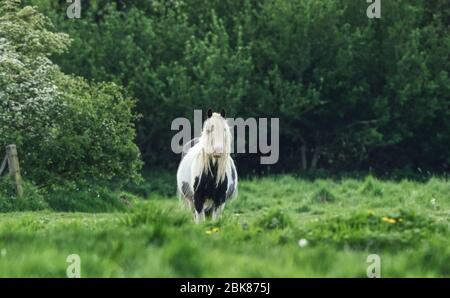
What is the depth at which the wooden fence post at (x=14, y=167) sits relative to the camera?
980 inches

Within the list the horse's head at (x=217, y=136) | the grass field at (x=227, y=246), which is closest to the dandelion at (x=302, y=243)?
the grass field at (x=227, y=246)

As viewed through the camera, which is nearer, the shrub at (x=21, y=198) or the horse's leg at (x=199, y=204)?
the horse's leg at (x=199, y=204)

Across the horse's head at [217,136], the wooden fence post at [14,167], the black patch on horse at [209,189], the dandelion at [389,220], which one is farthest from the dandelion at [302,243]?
the wooden fence post at [14,167]

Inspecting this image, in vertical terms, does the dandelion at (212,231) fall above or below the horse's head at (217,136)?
below

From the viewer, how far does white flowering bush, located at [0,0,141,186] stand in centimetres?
2656

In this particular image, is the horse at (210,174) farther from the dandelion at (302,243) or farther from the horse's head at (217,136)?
the dandelion at (302,243)

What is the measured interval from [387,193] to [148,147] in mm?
15632

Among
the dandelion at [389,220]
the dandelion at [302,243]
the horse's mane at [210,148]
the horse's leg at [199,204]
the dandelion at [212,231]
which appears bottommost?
the horse's leg at [199,204]

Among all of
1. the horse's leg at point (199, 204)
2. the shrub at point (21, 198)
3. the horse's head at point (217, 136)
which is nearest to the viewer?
the horse's head at point (217, 136)

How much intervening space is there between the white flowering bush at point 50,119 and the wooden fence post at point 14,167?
28.2 inches

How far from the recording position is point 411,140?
4056cm

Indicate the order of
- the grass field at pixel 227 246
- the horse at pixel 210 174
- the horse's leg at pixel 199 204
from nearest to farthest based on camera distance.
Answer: the grass field at pixel 227 246 < the horse at pixel 210 174 < the horse's leg at pixel 199 204

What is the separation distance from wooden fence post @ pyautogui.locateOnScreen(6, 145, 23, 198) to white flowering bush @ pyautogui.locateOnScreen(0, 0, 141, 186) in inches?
28.2

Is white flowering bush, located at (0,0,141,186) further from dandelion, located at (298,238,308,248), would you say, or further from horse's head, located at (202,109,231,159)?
dandelion, located at (298,238,308,248)
